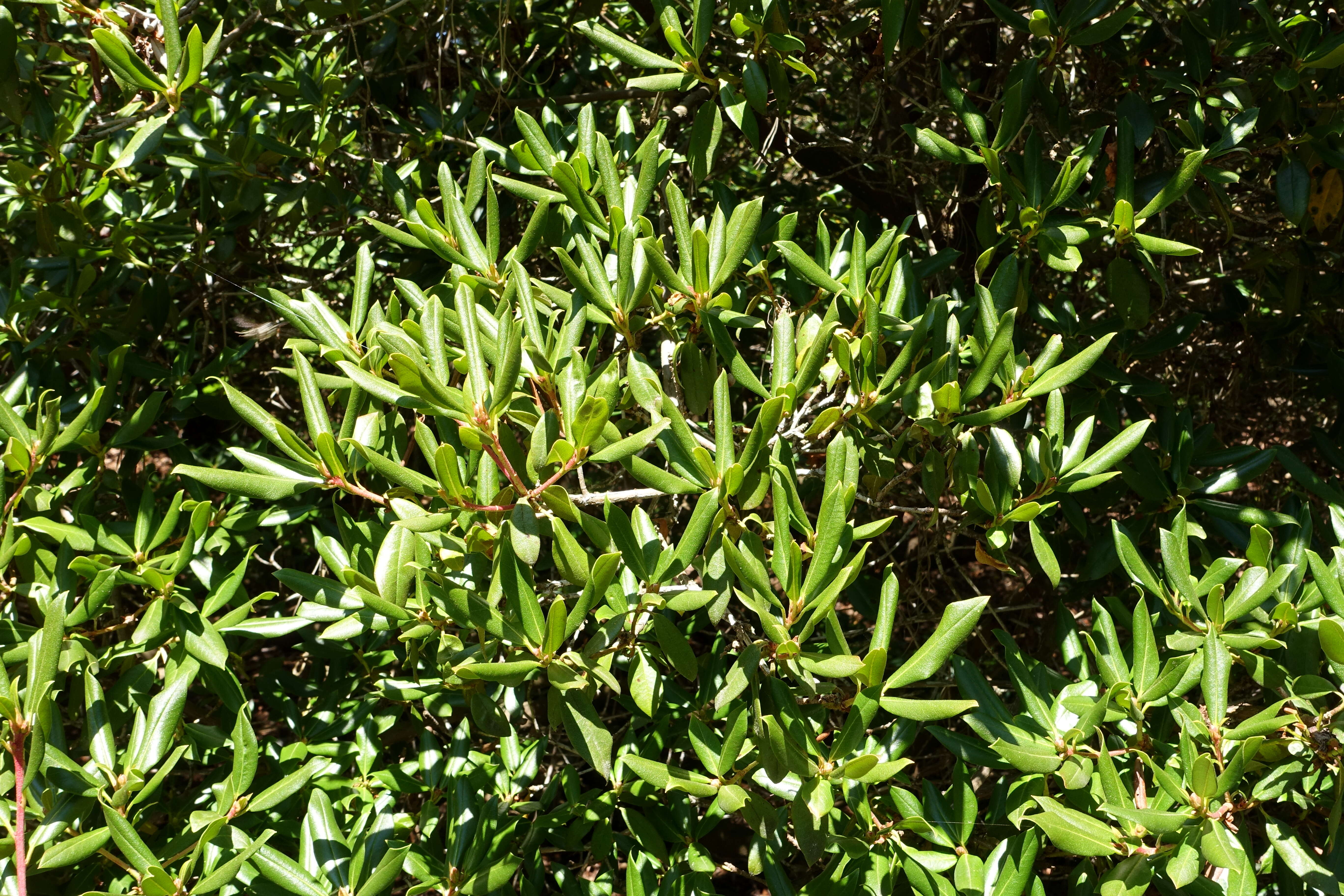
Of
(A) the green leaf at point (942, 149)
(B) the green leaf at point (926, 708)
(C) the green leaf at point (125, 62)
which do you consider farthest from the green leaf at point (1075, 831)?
(C) the green leaf at point (125, 62)

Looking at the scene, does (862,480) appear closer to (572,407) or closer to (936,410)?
(936,410)

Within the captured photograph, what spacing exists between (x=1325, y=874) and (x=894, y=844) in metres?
0.59

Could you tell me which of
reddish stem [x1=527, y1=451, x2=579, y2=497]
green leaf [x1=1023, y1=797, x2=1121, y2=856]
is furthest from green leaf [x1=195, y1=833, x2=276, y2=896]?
green leaf [x1=1023, y1=797, x2=1121, y2=856]

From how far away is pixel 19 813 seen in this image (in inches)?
57.8

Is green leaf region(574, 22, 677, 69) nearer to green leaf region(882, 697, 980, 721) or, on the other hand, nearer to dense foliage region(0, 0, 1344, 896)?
dense foliage region(0, 0, 1344, 896)

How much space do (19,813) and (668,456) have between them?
1046mm

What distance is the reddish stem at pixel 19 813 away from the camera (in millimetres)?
1453

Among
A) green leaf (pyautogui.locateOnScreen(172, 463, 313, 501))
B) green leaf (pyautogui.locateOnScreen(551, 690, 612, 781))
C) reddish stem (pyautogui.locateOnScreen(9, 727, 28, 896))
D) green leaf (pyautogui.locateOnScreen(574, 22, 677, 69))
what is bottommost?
reddish stem (pyautogui.locateOnScreen(9, 727, 28, 896))

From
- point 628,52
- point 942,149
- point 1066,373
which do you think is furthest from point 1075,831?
point 628,52

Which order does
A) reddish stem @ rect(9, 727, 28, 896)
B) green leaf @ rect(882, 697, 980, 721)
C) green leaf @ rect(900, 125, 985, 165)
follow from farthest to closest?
green leaf @ rect(900, 125, 985, 165) → reddish stem @ rect(9, 727, 28, 896) → green leaf @ rect(882, 697, 980, 721)

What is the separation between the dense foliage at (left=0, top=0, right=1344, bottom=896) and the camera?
146 cm

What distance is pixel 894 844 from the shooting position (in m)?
1.63

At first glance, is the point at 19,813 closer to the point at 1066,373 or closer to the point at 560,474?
the point at 560,474

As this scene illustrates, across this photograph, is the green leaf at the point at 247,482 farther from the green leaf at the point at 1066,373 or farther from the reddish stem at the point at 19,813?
the green leaf at the point at 1066,373
